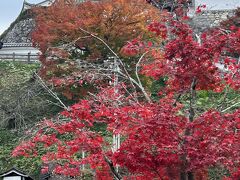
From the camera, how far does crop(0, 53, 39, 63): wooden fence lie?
3281 centimetres

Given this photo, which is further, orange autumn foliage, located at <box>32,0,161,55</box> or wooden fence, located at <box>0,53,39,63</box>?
wooden fence, located at <box>0,53,39,63</box>

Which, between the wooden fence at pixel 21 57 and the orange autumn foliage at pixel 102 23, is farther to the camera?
the wooden fence at pixel 21 57

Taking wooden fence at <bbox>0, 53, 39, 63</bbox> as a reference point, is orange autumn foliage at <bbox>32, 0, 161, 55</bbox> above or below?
above

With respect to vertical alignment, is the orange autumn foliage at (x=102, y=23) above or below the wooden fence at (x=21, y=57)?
above

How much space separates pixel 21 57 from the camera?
34.4 metres

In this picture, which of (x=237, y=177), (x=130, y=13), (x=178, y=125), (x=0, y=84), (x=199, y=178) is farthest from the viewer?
(x=0, y=84)

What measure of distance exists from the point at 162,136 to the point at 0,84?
1956 centimetres

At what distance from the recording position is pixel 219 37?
9.09 metres

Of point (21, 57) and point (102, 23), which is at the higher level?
point (102, 23)

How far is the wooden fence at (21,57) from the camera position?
32.8 metres

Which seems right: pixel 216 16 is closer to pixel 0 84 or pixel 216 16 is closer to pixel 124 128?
pixel 0 84

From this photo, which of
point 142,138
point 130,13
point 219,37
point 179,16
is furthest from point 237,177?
point 130,13

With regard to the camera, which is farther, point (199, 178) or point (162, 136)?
point (199, 178)

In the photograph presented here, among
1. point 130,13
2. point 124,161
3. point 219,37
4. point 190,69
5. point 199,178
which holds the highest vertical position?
point 130,13
